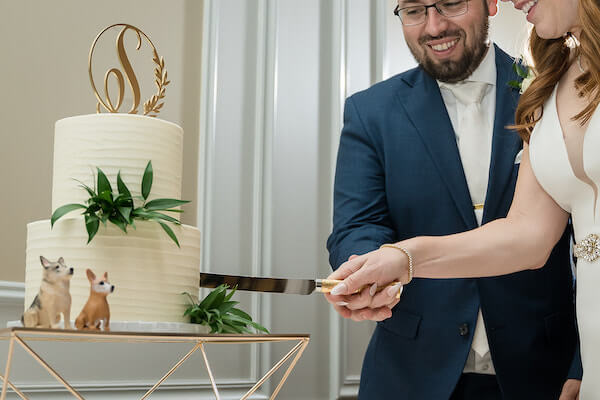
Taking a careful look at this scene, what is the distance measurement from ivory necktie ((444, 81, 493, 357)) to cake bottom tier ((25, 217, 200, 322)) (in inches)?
25.5

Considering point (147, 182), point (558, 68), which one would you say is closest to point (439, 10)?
point (558, 68)

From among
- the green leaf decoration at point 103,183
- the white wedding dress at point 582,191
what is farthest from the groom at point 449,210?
the green leaf decoration at point 103,183

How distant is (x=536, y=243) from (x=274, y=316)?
89cm

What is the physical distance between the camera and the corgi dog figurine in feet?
2.94

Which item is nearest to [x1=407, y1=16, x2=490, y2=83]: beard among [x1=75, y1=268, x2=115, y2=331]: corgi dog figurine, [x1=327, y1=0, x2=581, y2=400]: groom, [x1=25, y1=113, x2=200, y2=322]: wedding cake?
[x1=327, y1=0, x2=581, y2=400]: groom

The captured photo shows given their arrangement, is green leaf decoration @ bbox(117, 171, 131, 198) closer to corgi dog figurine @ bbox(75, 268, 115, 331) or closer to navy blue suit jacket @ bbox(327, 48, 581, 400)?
corgi dog figurine @ bbox(75, 268, 115, 331)

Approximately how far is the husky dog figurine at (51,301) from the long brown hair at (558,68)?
745 mm

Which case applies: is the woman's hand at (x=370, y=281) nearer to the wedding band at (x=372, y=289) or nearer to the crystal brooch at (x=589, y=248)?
the wedding band at (x=372, y=289)

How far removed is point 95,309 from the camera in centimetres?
90

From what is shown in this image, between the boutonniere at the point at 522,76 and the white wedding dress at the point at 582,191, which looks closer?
the white wedding dress at the point at 582,191

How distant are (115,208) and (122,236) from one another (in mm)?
43

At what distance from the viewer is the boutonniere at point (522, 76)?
131cm

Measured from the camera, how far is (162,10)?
1.86 m

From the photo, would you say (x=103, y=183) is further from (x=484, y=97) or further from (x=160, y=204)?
(x=484, y=97)
